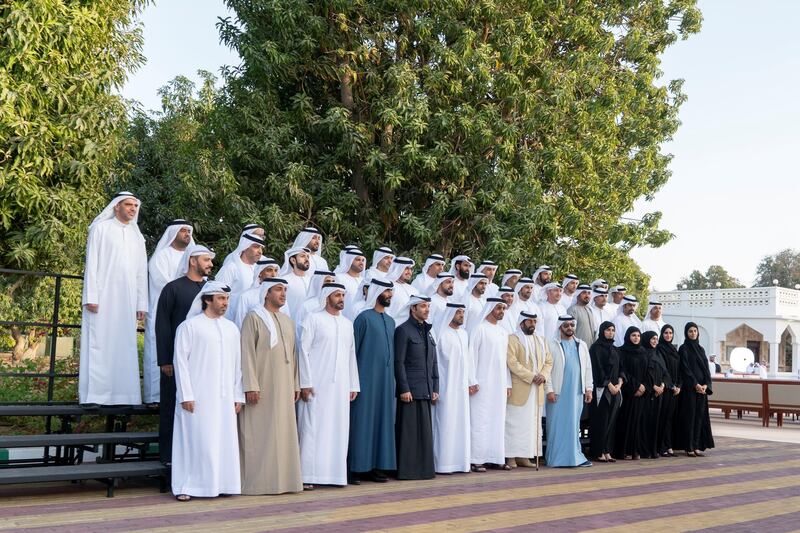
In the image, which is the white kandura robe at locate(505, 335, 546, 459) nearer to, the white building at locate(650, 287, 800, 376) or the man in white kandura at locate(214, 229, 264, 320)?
the man in white kandura at locate(214, 229, 264, 320)

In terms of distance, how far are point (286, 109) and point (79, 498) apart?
9.66 metres

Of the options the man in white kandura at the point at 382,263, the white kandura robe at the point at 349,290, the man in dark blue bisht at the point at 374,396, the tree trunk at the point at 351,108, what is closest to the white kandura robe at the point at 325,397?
the man in dark blue bisht at the point at 374,396

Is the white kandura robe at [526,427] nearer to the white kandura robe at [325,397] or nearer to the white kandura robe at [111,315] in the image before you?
the white kandura robe at [325,397]

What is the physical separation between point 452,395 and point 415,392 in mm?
807

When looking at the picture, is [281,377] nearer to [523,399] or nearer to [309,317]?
[309,317]

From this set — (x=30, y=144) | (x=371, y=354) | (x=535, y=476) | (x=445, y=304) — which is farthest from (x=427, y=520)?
(x=30, y=144)

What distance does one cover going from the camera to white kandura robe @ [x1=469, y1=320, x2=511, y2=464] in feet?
32.1

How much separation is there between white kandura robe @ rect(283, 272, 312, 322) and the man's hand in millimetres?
1022

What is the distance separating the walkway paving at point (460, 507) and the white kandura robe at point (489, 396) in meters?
0.37

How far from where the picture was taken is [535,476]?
31.0ft

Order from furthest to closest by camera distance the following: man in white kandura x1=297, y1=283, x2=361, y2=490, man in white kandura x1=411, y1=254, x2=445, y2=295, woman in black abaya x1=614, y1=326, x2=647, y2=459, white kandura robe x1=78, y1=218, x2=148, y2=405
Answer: woman in black abaya x1=614, y1=326, x2=647, y2=459 < man in white kandura x1=411, y1=254, x2=445, y2=295 < man in white kandura x1=297, y1=283, x2=361, y2=490 < white kandura robe x1=78, y1=218, x2=148, y2=405

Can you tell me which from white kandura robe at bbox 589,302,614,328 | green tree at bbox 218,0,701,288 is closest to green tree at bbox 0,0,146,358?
green tree at bbox 218,0,701,288

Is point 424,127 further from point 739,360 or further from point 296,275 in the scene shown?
point 739,360

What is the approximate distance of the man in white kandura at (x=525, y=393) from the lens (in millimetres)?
10148
